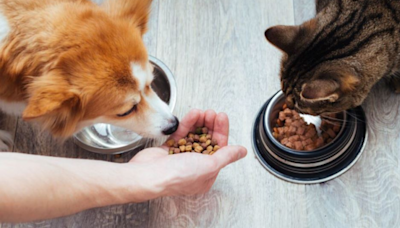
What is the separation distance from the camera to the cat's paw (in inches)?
78.2

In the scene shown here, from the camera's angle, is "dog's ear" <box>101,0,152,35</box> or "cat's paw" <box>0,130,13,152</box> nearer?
"dog's ear" <box>101,0,152,35</box>

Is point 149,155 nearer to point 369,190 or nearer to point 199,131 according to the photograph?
point 199,131

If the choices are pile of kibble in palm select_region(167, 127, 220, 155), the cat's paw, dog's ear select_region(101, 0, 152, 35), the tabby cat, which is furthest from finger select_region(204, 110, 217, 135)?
the cat's paw

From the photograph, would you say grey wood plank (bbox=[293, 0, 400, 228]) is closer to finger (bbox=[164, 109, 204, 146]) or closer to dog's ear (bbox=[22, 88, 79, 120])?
finger (bbox=[164, 109, 204, 146])

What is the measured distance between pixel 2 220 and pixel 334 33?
4.43 ft

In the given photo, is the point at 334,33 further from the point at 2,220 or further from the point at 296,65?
the point at 2,220

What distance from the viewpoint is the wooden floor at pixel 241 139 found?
1.85 meters

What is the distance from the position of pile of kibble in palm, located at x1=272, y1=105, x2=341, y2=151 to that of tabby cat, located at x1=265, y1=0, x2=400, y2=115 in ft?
0.71

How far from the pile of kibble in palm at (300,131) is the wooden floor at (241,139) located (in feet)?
0.53

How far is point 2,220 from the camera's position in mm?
1218

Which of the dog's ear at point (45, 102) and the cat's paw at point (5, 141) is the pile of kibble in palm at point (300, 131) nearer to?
the dog's ear at point (45, 102)

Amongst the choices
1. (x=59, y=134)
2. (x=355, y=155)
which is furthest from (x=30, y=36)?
(x=355, y=155)

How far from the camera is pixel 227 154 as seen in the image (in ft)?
5.24

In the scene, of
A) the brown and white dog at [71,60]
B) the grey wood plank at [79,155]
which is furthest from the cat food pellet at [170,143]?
the brown and white dog at [71,60]
